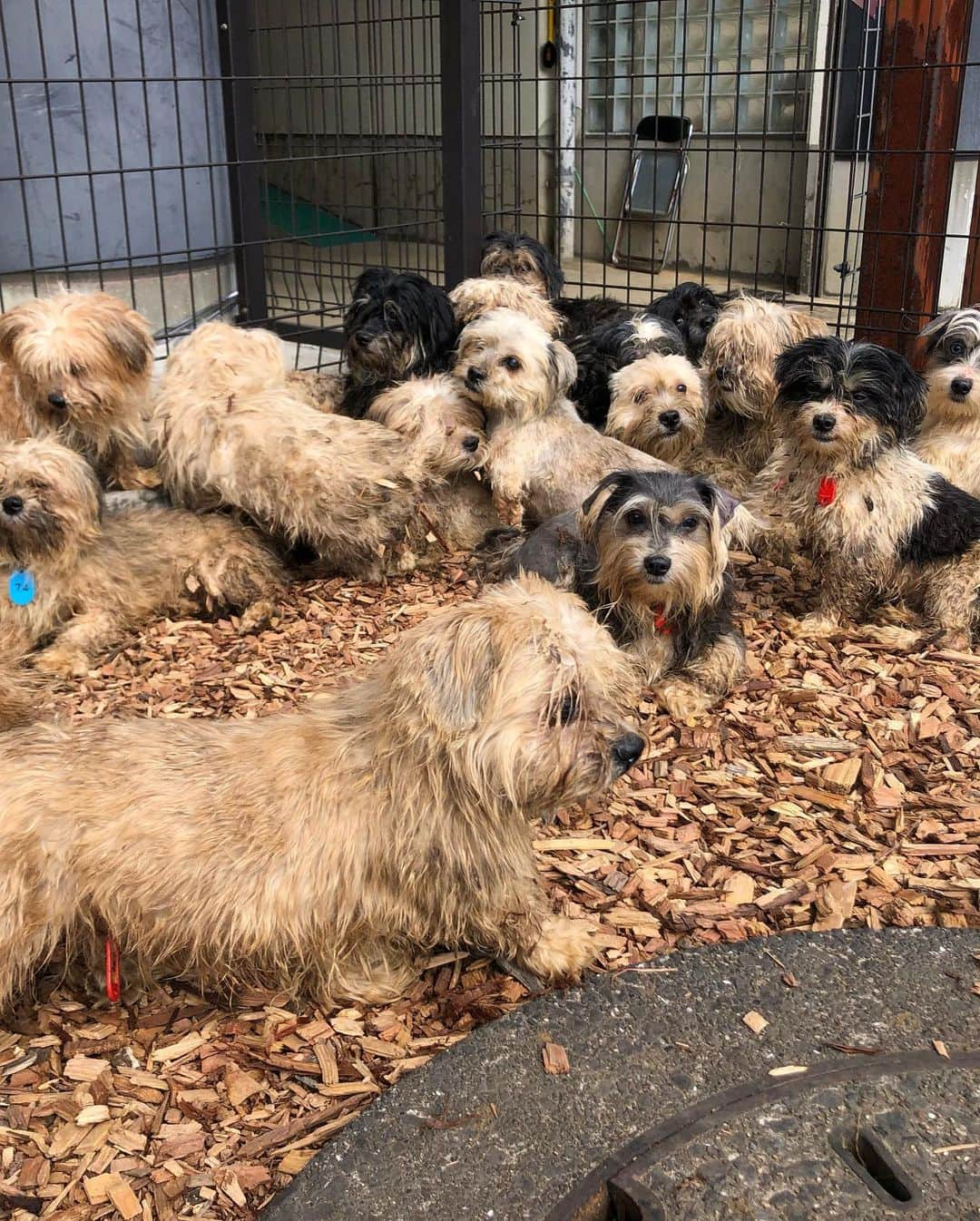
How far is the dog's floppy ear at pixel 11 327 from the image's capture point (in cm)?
532

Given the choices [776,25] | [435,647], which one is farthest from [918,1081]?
[776,25]

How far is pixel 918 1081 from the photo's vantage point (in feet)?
8.00

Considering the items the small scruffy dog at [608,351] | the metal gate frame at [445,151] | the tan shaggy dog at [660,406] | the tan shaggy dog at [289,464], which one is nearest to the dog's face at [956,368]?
the tan shaggy dog at [660,406]

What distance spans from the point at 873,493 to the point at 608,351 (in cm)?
210

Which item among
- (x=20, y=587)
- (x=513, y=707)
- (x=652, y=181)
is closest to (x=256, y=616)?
(x=20, y=587)

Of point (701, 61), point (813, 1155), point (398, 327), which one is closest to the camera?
point (813, 1155)

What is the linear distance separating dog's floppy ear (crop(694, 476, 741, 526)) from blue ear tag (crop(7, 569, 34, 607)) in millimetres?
2767

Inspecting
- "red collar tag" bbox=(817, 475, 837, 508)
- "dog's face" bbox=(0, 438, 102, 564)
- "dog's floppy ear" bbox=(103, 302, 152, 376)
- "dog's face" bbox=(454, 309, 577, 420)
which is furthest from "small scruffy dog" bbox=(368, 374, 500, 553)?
"red collar tag" bbox=(817, 475, 837, 508)

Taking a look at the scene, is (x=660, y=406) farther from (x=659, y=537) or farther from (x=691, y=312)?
(x=659, y=537)

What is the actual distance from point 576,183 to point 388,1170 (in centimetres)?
1159

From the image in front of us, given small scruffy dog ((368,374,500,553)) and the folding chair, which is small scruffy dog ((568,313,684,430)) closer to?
small scruffy dog ((368,374,500,553))

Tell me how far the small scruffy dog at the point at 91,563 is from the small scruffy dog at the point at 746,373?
262 cm

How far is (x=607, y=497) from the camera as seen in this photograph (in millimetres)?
4395

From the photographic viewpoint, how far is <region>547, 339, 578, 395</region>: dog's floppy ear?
19.2ft
